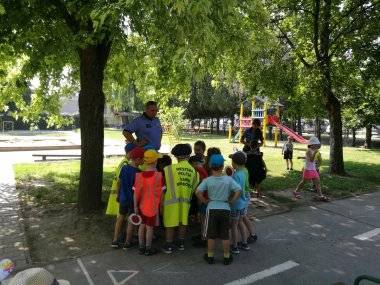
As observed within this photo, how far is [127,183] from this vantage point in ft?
19.0

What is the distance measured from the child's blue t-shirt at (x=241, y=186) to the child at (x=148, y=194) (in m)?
1.08

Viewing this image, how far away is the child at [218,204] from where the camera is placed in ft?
17.6

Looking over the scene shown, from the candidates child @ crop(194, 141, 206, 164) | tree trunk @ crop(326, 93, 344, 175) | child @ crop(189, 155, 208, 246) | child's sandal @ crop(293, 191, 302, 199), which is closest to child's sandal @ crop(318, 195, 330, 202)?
child's sandal @ crop(293, 191, 302, 199)

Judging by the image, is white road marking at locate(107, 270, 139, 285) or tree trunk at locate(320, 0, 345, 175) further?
tree trunk at locate(320, 0, 345, 175)

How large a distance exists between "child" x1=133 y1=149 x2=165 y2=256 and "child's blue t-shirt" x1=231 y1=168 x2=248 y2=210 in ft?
3.53

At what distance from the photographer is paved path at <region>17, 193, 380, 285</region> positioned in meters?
4.99

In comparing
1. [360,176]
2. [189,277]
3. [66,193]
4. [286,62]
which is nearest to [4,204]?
[66,193]

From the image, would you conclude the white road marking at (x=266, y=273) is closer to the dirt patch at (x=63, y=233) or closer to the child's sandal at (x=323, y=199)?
the dirt patch at (x=63, y=233)

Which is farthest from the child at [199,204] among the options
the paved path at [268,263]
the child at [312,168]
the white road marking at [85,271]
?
the child at [312,168]

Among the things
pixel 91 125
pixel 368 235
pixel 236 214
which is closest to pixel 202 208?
pixel 236 214

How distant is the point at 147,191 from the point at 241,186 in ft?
4.50

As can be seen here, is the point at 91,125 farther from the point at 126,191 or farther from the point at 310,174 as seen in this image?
the point at 310,174

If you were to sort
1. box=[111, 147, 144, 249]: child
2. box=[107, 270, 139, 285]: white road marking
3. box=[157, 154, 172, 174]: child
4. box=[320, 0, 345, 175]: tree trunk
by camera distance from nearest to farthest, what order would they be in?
box=[107, 270, 139, 285]: white road marking → box=[111, 147, 144, 249]: child → box=[157, 154, 172, 174]: child → box=[320, 0, 345, 175]: tree trunk

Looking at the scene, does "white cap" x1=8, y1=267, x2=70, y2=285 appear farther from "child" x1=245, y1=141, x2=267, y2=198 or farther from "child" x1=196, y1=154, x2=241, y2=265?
"child" x1=245, y1=141, x2=267, y2=198
